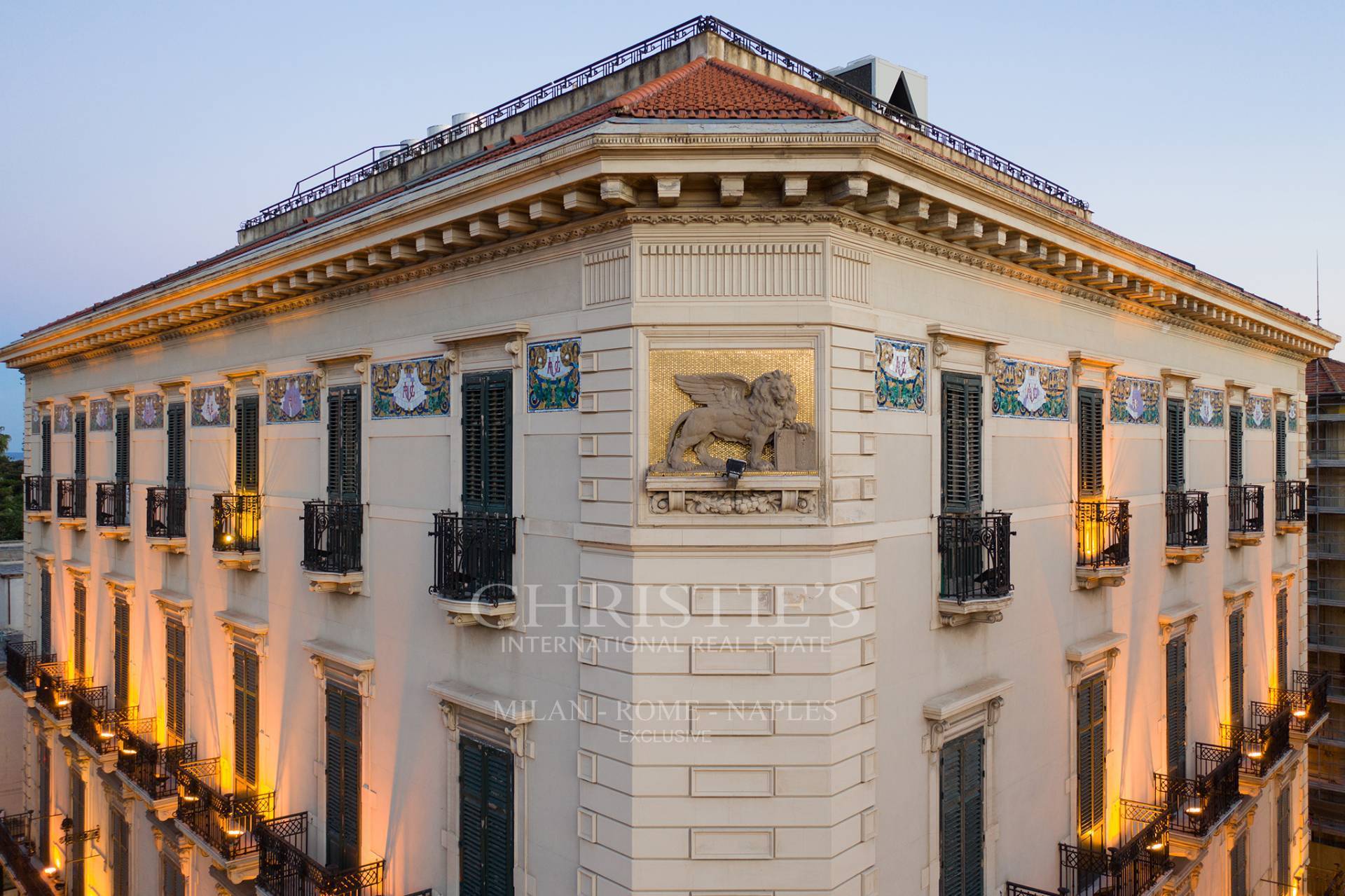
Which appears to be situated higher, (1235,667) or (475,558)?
(475,558)

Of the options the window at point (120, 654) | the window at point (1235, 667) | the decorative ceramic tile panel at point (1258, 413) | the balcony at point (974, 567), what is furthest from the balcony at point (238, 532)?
the decorative ceramic tile panel at point (1258, 413)

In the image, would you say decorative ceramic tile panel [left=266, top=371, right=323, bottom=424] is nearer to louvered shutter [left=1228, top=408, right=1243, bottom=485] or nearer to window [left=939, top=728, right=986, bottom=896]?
window [left=939, top=728, right=986, bottom=896]

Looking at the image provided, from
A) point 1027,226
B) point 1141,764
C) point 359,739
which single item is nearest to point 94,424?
point 359,739

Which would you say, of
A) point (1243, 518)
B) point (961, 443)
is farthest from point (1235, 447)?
point (961, 443)

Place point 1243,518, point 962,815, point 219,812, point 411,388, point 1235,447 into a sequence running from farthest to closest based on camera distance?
point 1235,447
point 1243,518
point 219,812
point 411,388
point 962,815

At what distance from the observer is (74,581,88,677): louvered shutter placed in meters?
22.6

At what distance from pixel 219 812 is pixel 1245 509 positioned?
20.6 meters

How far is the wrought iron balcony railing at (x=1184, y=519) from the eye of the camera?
52.3ft

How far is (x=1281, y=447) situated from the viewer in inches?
866

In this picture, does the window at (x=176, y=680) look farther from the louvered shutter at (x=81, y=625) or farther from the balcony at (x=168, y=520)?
the louvered shutter at (x=81, y=625)

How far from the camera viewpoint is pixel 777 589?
8.96 m

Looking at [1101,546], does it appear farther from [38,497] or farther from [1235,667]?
[38,497]

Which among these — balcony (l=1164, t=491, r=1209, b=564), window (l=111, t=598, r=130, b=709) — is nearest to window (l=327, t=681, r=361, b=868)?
window (l=111, t=598, r=130, b=709)

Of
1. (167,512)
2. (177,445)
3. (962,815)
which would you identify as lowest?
(962,815)
